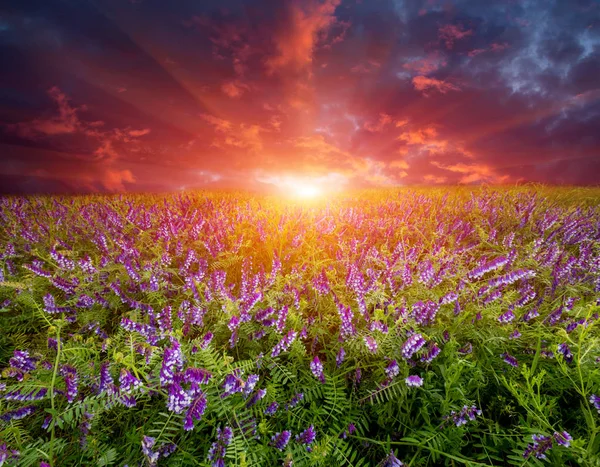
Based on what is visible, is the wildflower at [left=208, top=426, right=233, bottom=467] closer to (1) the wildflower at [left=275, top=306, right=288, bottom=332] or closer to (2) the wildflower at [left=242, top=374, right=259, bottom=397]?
(2) the wildflower at [left=242, top=374, right=259, bottom=397]

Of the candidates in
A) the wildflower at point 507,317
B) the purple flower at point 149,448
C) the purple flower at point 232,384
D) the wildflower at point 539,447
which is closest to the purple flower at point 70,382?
the purple flower at point 149,448

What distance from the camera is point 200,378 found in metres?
1.55

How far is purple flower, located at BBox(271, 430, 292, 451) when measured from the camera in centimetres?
177

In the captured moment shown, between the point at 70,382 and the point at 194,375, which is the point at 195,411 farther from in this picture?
the point at 70,382

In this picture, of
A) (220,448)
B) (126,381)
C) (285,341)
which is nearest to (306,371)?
(285,341)

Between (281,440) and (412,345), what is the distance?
0.93 meters

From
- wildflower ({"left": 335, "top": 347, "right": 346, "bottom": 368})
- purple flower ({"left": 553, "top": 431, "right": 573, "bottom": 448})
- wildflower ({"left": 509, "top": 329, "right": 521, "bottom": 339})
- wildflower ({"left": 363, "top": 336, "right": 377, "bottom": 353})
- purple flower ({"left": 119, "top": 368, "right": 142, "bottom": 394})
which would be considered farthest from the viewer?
wildflower ({"left": 509, "top": 329, "right": 521, "bottom": 339})

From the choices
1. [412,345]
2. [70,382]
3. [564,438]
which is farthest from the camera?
[412,345]

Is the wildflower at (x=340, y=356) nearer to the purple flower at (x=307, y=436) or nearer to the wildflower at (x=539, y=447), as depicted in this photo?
the purple flower at (x=307, y=436)

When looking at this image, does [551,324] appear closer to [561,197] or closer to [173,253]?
[173,253]

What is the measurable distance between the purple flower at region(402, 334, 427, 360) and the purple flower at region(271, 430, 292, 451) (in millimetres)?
809

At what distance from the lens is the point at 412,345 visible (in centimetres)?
196

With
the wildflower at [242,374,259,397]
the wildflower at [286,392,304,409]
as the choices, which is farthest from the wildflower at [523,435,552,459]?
the wildflower at [242,374,259,397]

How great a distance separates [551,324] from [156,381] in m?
2.83
